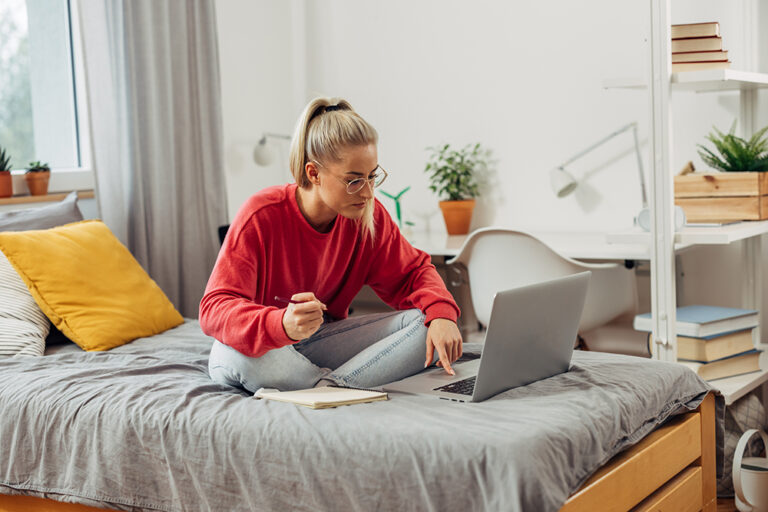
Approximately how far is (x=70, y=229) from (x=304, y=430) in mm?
1346

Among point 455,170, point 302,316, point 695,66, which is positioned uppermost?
point 695,66

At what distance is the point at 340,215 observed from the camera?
1.89m

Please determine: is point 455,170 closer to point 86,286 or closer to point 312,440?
point 86,286

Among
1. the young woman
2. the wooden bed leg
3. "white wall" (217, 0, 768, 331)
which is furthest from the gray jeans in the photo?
"white wall" (217, 0, 768, 331)

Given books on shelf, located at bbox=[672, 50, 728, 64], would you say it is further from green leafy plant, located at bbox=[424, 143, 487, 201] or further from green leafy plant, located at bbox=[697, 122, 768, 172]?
green leafy plant, located at bbox=[424, 143, 487, 201]

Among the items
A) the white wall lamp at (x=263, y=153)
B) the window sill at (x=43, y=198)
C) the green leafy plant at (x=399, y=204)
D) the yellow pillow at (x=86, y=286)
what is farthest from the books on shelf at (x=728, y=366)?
the window sill at (x=43, y=198)

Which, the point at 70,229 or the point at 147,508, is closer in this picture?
the point at 147,508

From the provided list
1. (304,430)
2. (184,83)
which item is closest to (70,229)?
(184,83)

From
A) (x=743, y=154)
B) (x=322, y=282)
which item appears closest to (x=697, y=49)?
(x=743, y=154)

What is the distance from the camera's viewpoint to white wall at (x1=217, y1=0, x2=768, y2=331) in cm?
291

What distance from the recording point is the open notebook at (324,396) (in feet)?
4.95

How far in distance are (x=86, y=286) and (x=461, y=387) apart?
1197 millimetres

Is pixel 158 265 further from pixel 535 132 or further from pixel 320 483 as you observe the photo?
pixel 320 483

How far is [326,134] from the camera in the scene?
68.8 inches
